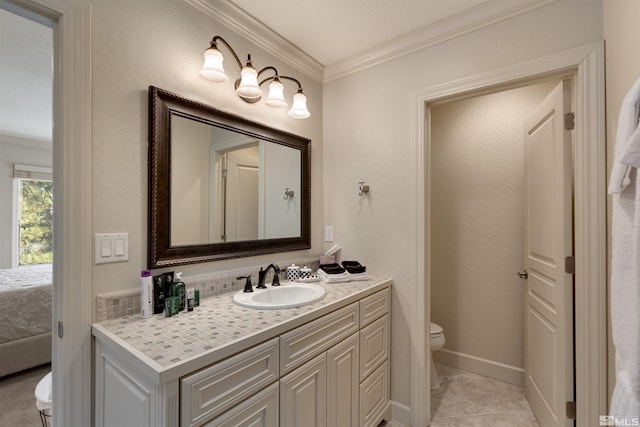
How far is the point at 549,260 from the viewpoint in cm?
170

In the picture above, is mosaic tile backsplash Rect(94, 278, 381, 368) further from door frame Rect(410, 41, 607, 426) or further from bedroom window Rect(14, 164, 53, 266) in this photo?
bedroom window Rect(14, 164, 53, 266)

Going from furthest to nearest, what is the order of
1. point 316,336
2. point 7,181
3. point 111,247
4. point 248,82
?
1. point 7,181
2. point 248,82
3. point 316,336
4. point 111,247

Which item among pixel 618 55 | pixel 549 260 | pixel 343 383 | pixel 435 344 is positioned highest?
pixel 618 55

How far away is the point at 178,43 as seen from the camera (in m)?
1.47

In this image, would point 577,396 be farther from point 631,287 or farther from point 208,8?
point 208,8

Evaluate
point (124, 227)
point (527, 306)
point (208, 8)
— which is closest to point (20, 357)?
point (124, 227)

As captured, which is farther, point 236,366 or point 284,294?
point 284,294

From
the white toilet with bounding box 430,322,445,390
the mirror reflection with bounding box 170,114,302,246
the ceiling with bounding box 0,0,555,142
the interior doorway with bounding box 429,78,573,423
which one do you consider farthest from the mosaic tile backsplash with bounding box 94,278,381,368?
the interior doorway with bounding box 429,78,573,423

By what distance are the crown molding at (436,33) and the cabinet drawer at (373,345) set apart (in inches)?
69.4

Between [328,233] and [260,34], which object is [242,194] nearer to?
[328,233]

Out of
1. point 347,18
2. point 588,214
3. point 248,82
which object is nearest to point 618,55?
point 588,214

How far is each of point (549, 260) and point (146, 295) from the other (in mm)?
2103

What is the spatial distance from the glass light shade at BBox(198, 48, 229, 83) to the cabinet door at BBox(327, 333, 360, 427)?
57.0 inches

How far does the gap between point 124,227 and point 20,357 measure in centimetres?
227
